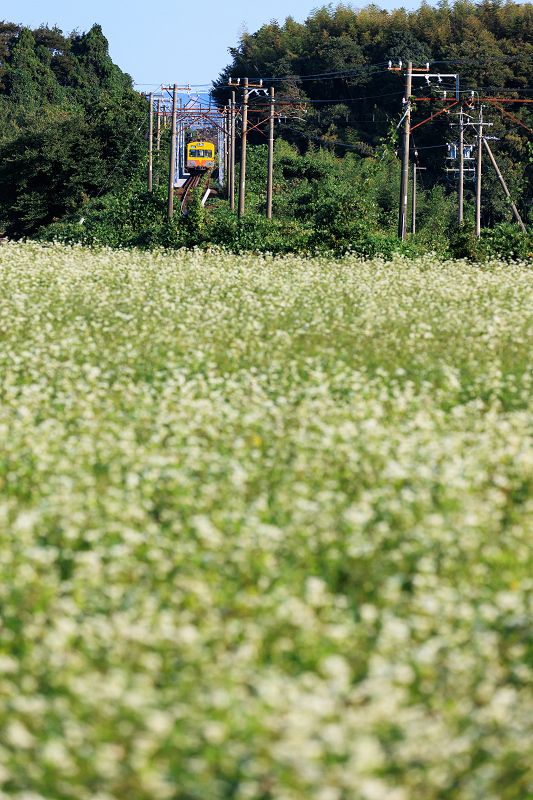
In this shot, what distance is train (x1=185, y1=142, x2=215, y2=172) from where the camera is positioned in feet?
218

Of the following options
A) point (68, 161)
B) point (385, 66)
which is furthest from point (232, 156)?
point (385, 66)

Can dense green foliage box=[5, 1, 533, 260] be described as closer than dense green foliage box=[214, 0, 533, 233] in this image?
Yes

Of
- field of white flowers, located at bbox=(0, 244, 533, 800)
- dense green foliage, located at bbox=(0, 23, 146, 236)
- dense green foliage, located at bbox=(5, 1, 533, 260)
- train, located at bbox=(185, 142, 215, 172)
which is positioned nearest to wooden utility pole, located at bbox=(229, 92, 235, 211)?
dense green foliage, located at bbox=(5, 1, 533, 260)

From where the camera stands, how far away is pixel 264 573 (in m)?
4.76

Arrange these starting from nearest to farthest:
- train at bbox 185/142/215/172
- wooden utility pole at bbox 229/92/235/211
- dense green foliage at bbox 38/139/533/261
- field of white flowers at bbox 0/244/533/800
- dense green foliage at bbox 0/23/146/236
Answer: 1. field of white flowers at bbox 0/244/533/800
2. dense green foliage at bbox 38/139/533/261
3. wooden utility pole at bbox 229/92/235/211
4. dense green foliage at bbox 0/23/146/236
5. train at bbox 185/142/215/172

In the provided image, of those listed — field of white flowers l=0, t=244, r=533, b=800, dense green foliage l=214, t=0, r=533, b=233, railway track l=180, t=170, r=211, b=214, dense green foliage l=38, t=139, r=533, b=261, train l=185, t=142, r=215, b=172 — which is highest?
dense green foliage l=214, t=0, r=533, b=233

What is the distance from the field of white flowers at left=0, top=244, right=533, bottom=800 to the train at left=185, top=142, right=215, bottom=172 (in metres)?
58.6

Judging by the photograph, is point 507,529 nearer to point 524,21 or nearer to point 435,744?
point 435,744

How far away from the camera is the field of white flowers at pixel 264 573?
129 inches

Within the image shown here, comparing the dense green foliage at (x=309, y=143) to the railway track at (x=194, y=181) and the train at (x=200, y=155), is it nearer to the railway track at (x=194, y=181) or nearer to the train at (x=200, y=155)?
the railway track at (x=194, y=181)

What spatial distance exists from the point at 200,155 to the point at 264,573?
64.8m

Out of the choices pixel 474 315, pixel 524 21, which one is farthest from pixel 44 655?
pixel 524 21

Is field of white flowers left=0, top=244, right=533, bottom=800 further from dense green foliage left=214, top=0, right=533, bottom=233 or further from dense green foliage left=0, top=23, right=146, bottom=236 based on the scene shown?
dense green foliage left=214, top=0, right=533, bottom=233

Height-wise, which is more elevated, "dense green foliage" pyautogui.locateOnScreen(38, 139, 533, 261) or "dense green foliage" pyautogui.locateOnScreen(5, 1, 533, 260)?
"dense green foliage" pyautogui.locateOnScreen(5, 1, 533, 260)
